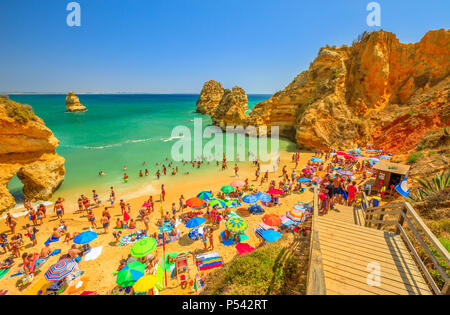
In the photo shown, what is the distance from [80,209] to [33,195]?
485cm

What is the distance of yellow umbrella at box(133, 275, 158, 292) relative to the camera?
6.88m

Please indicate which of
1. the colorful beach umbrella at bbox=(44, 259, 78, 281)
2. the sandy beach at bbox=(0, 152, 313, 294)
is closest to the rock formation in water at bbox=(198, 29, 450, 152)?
the sandy beach at bbox=(0, 152, 313, 294)

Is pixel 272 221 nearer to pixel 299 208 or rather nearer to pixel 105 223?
pixel 299 208

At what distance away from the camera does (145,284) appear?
7.09 meters

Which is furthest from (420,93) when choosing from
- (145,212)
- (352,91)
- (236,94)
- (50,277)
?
(50,277)

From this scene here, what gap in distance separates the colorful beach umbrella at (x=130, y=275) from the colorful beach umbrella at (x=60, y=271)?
6.76 feet

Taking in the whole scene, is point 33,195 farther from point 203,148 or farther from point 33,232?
point 203,148

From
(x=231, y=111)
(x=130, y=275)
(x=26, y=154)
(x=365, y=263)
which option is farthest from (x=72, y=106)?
(x=365, y=263)

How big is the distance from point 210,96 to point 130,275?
84329 millimetres

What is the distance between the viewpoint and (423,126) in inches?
896

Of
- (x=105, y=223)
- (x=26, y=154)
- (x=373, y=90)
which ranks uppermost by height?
(x=373, y=90)

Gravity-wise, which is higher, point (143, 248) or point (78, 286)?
point (143, 248)

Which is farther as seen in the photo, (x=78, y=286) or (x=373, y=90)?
(x=373, y=90)

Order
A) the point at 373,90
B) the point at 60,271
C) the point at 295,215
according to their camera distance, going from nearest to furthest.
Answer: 1. the point at 60,271
2. the point at 295,215
3. the point at 373,90
